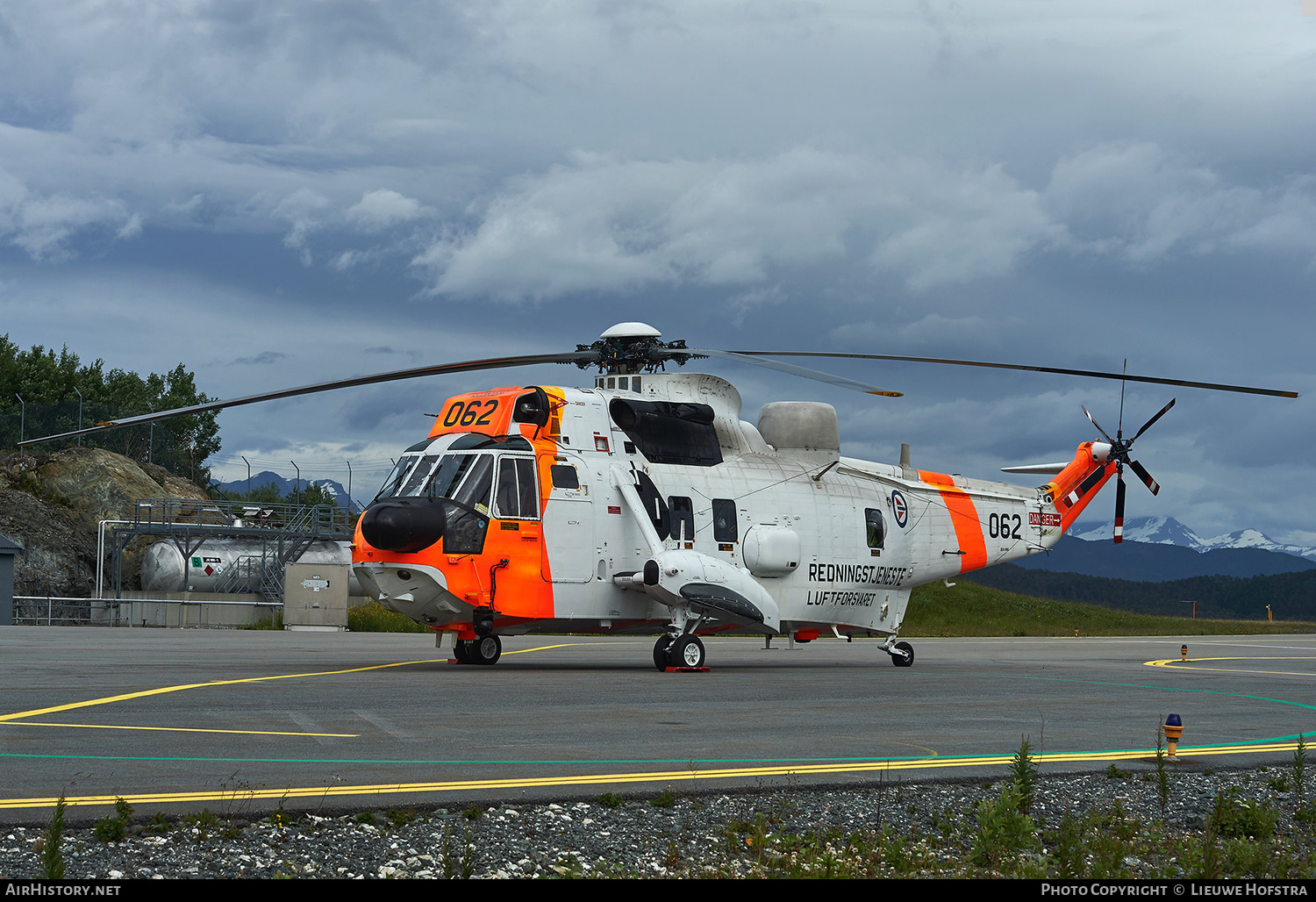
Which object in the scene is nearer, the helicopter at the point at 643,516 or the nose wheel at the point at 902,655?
the helicopter at the point at 643,516

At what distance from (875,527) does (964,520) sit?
3.10 m

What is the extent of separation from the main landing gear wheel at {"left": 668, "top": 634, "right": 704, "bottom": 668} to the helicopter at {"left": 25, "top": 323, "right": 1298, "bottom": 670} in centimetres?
3

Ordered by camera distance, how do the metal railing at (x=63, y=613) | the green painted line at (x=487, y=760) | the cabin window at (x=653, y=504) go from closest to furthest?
1. the green painted line at (x=487, y=760)
2. the cabin window at (x=653, y=504)
3. the metal railing at (x=63, y=613)

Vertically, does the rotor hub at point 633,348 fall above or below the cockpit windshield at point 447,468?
above

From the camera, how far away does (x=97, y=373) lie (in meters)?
104

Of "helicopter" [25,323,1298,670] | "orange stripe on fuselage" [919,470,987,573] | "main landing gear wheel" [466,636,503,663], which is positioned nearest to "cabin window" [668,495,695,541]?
"helicopter" [25,323,1298,670]

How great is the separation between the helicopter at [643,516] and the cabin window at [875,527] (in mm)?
34

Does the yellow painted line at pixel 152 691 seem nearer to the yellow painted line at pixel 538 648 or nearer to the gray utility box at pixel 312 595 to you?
the yellow painted line at pixel 538 648

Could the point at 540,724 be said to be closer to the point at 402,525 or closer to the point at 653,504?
the point at 402,525

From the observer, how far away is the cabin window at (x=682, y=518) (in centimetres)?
2202

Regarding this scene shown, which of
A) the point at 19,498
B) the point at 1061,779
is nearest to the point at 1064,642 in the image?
the point at 1061,779

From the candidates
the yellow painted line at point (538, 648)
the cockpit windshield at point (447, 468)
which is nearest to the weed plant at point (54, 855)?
the cockpit windshield at point (447, 468)

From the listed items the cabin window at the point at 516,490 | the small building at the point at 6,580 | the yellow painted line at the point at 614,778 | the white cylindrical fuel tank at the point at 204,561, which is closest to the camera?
the yellow painted line at the point at 614,778

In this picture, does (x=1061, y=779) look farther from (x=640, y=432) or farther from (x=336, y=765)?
(x=640, y=432)
